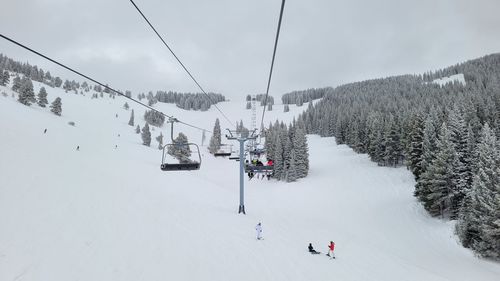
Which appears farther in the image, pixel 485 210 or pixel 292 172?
pixel 292 172

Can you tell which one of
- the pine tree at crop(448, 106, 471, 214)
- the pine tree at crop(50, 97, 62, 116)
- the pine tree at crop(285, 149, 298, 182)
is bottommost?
the pine tree at crop(285, 149, 298, 182)

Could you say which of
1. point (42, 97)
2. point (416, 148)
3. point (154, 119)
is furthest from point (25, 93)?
point (416, 148)

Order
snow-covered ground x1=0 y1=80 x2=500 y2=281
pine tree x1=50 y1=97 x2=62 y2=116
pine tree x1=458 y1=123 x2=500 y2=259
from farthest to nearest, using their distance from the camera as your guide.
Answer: pine tree x1=50 y1=97 x2=62 y2=116 → pine tree x1=458 y1=123 x2=500 y2=259 → snow-covered ground x1=0 y1=80 x2=500 y2=281

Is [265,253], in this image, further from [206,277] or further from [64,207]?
[64,207]

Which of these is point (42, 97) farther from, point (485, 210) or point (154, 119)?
point (485, 210)

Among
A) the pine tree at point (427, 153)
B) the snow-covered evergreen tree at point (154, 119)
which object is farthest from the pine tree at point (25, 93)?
the pine tree at point (427, 153)

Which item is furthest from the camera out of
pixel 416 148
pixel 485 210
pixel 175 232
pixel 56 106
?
pixel 56 106

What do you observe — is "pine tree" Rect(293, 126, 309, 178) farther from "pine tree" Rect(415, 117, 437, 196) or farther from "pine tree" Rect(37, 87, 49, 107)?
"pine tree" Rect(37, 87, 49, 107)

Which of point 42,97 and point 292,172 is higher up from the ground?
point 42,97

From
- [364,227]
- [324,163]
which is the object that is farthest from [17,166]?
[324,163]

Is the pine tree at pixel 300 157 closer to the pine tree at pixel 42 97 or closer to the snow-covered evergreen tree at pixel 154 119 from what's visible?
the pine tree at pixel 42 97

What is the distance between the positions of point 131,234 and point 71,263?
4.52 m

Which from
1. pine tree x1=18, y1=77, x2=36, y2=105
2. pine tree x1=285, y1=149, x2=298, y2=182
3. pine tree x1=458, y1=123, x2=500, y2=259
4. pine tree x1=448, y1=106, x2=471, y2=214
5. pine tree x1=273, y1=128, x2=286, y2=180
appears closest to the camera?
pine tree x1=458, y1=123, x2=500, y2=259

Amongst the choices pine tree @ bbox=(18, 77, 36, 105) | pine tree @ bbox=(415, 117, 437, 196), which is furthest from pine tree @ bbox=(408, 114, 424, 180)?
pine tree @ bbox=(18, 77, 36, 105)
